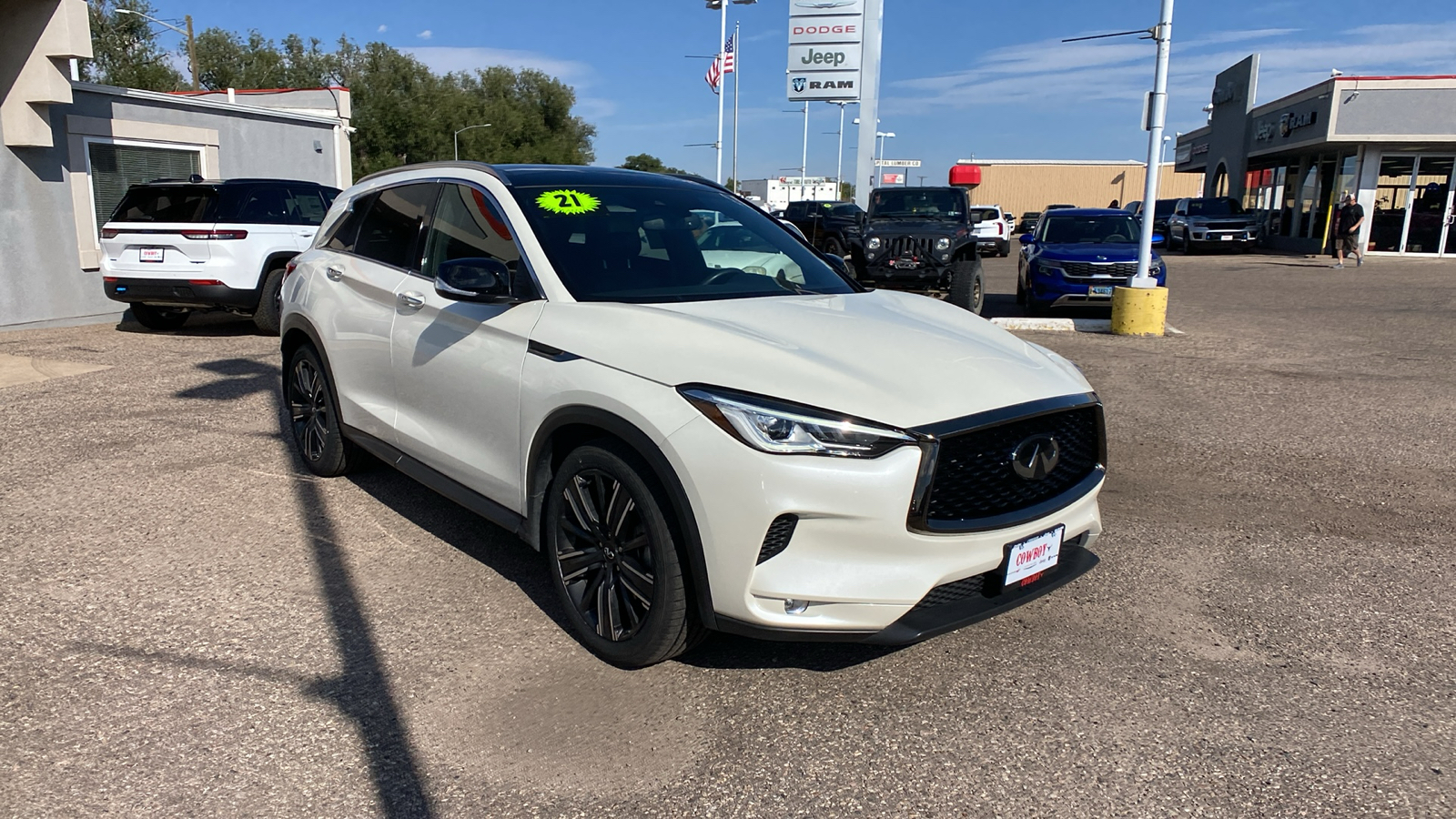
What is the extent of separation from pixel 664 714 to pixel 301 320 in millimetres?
3495

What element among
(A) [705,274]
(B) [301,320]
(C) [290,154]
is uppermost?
(C) [290,154]

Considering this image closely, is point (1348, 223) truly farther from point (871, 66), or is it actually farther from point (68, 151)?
point (68, 151)

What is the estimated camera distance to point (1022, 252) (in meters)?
14.6

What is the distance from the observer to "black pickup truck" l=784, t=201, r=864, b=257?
19.1 meters

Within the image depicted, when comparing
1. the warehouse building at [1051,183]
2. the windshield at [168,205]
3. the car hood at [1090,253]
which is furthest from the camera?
the warehouse building at [1051,183]

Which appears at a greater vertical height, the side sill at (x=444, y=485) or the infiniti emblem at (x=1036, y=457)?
the infiniti emblem at (x=1036, y=457)

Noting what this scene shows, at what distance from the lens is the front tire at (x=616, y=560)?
10.1 ft

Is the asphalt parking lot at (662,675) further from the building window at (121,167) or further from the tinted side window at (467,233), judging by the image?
the building window at (121,167)

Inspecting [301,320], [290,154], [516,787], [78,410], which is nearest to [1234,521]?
[516,787]

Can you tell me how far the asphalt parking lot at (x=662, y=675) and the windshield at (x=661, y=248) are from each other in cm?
134

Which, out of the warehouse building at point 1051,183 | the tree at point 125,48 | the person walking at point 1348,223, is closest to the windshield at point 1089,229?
the person walking at point 1348,223

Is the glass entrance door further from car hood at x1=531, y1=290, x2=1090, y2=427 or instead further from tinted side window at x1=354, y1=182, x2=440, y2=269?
tinted side window at x1=354, y1=182, x2=440, y2=269

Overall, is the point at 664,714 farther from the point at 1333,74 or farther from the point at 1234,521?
the point at 1333,74

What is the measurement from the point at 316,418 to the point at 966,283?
8.99 m
